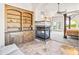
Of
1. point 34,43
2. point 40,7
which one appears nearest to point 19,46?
point 34,43

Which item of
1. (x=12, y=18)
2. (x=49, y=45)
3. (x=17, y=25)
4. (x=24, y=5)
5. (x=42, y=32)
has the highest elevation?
(x=24, y=5)

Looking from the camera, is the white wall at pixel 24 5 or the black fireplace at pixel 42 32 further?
the black fireplace at pixel 42 32

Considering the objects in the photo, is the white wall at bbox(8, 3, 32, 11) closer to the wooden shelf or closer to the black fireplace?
the wooden shelf

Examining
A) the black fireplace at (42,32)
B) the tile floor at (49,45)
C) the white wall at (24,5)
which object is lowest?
the tile floor at (49,45)

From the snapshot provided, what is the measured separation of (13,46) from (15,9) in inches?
26.4

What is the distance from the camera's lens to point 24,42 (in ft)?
7.44

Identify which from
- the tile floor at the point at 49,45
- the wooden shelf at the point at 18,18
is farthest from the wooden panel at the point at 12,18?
the tile floor at the point at 49,45

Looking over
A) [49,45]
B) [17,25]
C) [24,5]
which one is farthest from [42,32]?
[24,5]

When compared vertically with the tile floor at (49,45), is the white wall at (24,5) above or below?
above

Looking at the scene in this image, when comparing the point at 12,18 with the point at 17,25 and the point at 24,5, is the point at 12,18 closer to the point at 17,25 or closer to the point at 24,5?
the point at 17,25

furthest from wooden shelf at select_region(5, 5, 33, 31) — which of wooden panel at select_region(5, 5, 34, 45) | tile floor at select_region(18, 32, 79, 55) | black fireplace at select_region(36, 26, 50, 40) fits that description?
tile floor at select_region(18, 32, 79, 55)

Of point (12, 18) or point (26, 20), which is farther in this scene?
point (26, 20)

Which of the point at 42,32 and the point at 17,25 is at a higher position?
the point at 17,25

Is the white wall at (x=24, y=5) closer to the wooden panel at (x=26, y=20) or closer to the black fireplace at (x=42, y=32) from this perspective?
the wooden panel at (x=26, y=20)
